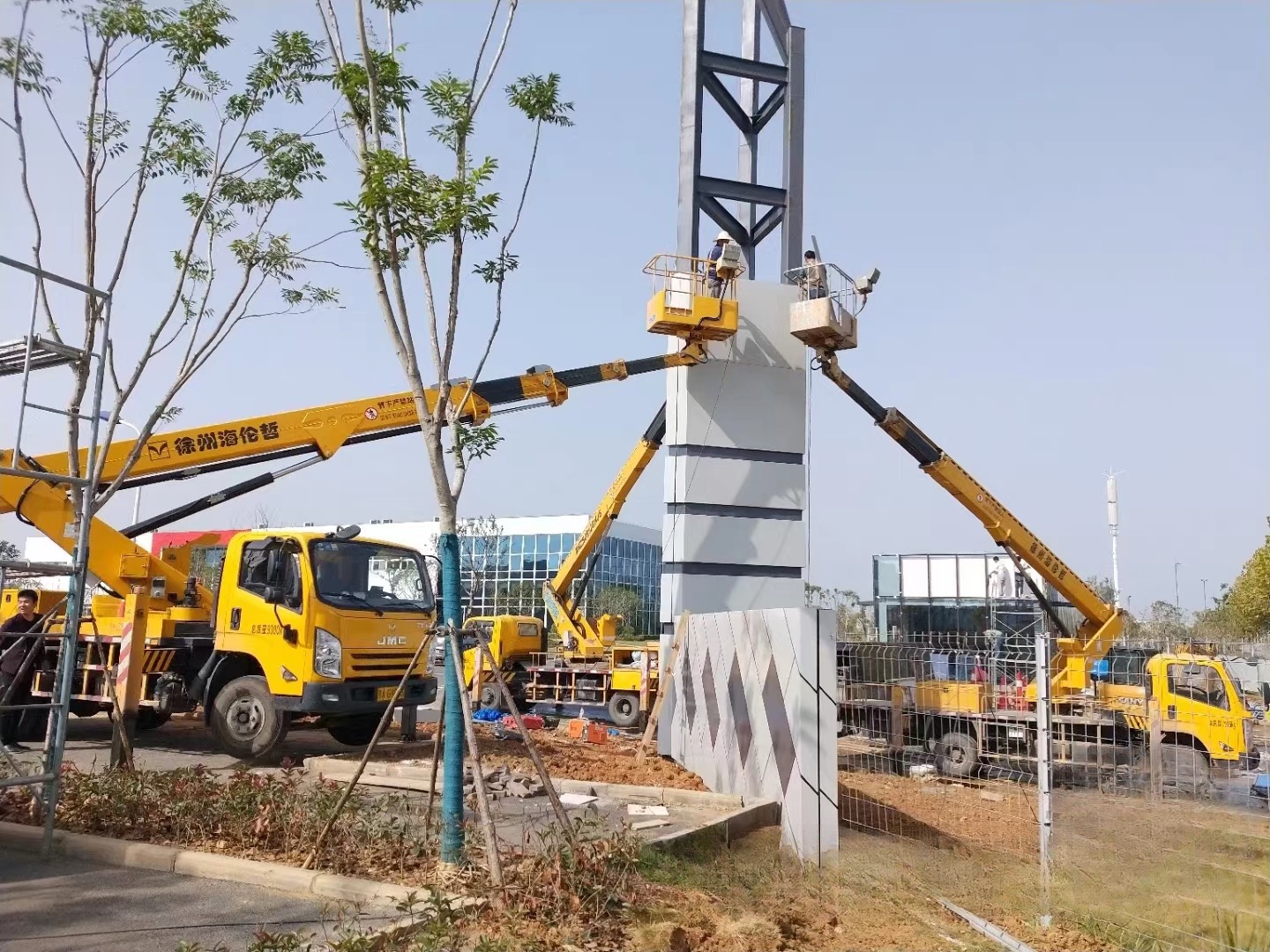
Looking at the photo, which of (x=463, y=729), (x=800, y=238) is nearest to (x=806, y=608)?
(x=463, y=729)

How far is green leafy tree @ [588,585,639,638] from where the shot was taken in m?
48.8

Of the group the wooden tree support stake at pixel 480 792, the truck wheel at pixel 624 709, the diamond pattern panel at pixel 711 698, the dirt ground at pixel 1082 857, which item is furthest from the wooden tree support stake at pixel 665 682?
the wooden tree support stake at pixel 480 792

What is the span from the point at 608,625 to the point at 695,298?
872 cm

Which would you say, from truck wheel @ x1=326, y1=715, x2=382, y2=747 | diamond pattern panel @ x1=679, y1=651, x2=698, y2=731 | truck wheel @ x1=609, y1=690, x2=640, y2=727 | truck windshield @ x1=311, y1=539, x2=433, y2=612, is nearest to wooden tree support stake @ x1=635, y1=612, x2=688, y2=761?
diamond pattern panel @ x1=679, y1=651, x2=698, y2=731

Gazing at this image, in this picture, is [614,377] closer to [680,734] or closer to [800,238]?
[800,238]

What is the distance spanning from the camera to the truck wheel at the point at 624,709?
57.6 feet

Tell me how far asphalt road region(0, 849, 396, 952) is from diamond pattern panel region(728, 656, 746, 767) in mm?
4114

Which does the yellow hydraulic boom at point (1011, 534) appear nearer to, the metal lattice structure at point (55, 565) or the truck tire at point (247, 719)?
the truck tire at point (247, 719)

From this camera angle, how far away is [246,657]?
1147cm

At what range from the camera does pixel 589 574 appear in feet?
65.1

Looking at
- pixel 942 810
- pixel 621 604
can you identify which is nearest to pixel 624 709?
pixel 942 810

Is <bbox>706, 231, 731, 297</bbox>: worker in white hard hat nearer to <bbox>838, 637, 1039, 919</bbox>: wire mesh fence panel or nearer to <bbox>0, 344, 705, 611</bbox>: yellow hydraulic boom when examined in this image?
<bbox>0, 344, 705, 611</bbox>: yellow hydraulic boom

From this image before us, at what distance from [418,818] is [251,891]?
198cm

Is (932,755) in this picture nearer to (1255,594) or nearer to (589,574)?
(589,574)
